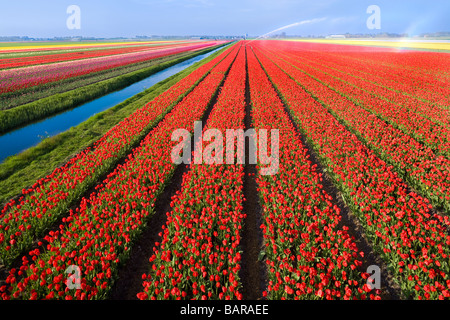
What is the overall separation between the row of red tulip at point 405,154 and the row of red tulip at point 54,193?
35.6 ft

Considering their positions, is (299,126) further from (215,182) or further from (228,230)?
(228,230)

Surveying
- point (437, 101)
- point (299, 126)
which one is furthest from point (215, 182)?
point (437, 101)

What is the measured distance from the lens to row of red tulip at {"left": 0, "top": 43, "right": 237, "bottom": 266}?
5.70 m

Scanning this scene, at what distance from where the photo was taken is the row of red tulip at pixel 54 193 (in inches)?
224

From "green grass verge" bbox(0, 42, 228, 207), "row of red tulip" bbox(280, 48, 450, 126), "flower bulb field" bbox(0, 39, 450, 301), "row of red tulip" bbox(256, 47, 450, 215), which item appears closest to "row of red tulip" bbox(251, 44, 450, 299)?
"flower bulb field" bbox(0, 39, 450, 301)

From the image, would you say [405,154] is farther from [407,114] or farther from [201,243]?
[201,243]

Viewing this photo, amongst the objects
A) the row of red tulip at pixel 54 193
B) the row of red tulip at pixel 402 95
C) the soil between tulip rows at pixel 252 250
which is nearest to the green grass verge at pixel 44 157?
the row of red tulip at pixel 54 193

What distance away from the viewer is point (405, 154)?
8883mm

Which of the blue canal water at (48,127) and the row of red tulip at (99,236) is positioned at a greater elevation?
the blue canal water at (48,127)

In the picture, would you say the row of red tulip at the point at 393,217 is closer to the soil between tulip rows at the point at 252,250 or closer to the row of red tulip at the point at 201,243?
the soil between tulip rows at the point at 252,250

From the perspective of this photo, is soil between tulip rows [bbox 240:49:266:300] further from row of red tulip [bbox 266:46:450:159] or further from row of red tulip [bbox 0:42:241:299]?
row of red tulip [bbox 266:46:450:159]

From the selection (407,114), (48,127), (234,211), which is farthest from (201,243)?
(48,127)

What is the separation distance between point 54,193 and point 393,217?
31.1 ft

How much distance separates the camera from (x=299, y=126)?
Answer: 13.0 meters
